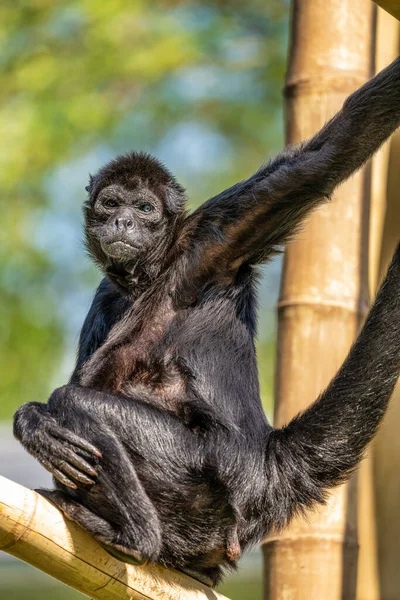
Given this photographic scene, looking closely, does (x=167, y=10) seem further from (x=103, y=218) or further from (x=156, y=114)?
(x=103, y=218)

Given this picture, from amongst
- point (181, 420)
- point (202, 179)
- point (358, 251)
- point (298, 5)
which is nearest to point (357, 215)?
point (358, 251)

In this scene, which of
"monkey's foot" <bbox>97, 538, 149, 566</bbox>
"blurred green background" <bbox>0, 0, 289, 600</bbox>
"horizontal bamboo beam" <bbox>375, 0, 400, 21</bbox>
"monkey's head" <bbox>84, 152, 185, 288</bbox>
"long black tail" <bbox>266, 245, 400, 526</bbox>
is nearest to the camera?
"horizontal bamboo beam" <bbox>375, 0, 400, 21</bbox>

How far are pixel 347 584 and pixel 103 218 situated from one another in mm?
3409

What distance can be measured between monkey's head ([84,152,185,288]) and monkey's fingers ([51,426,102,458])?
1550 mm

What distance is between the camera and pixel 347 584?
25.6 ft

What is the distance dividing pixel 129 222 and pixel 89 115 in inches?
433

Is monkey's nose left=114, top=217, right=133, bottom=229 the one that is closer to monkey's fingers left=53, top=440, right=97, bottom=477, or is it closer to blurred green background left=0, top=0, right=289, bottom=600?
monkey's fingers left=53, top=440, right=97, bottom=477

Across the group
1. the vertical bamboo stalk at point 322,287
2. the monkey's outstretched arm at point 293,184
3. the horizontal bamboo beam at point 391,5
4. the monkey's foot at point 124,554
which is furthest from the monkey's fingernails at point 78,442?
the horizontal bamboo beam at point 391,5

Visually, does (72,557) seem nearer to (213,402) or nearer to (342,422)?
(213,402)

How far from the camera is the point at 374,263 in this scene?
340 inches

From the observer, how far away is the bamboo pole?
5508 millimetres

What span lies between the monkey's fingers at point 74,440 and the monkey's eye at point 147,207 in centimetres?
196

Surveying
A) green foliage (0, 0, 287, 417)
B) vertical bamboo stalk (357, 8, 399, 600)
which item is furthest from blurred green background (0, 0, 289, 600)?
vertical bamboo stalk (357, 8, 399, 600)

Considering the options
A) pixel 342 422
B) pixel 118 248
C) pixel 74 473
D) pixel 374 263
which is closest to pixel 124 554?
pixel 74 473
